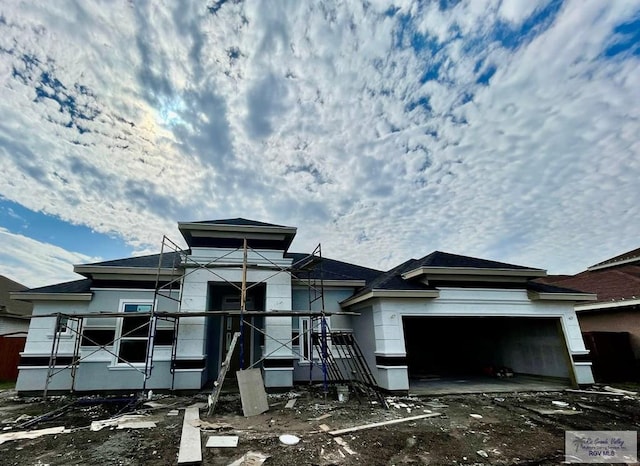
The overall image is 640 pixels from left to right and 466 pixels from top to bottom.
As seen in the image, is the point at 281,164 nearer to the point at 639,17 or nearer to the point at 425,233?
the point at 425,233

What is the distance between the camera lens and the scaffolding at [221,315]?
7695 mm

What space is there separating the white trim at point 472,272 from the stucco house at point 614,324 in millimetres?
3845

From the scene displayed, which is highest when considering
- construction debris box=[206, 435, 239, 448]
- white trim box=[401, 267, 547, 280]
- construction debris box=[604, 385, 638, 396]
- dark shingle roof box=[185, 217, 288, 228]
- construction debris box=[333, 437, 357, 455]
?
dark shingle roof box=[185, 217, 288, 228]

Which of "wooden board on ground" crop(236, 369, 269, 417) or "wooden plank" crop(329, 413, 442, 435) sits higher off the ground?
"wooden board on ground" crop(236, 369, 269, 417)

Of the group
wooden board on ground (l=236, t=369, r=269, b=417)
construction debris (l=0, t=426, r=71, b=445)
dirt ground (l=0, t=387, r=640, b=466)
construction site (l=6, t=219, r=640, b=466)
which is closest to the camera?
dirt ground (l=0, t=387, r=640, b=466)

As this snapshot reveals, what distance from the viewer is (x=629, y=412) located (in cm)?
590

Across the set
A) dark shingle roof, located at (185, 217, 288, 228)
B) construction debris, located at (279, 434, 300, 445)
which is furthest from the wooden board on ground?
dark shingle roof, located at (185, 217, 288, 228)

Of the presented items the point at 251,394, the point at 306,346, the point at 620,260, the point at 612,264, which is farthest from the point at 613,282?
the point at 251,394

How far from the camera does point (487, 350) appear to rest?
38.4ft

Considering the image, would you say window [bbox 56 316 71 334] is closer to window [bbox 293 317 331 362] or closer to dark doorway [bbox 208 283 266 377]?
dark doorway [bbox 208 283 266 377]

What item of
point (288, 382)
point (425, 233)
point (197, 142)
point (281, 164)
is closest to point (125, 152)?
point (197, 142)

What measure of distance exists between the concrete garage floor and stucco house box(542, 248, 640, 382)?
2443mm

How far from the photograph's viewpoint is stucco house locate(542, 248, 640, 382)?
980cm

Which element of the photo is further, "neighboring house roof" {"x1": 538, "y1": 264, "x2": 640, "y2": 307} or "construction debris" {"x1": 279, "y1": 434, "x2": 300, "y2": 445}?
"neighboring house roof" {"x1": 538, "y1": 264, "x2": 640, "y2": 307}
